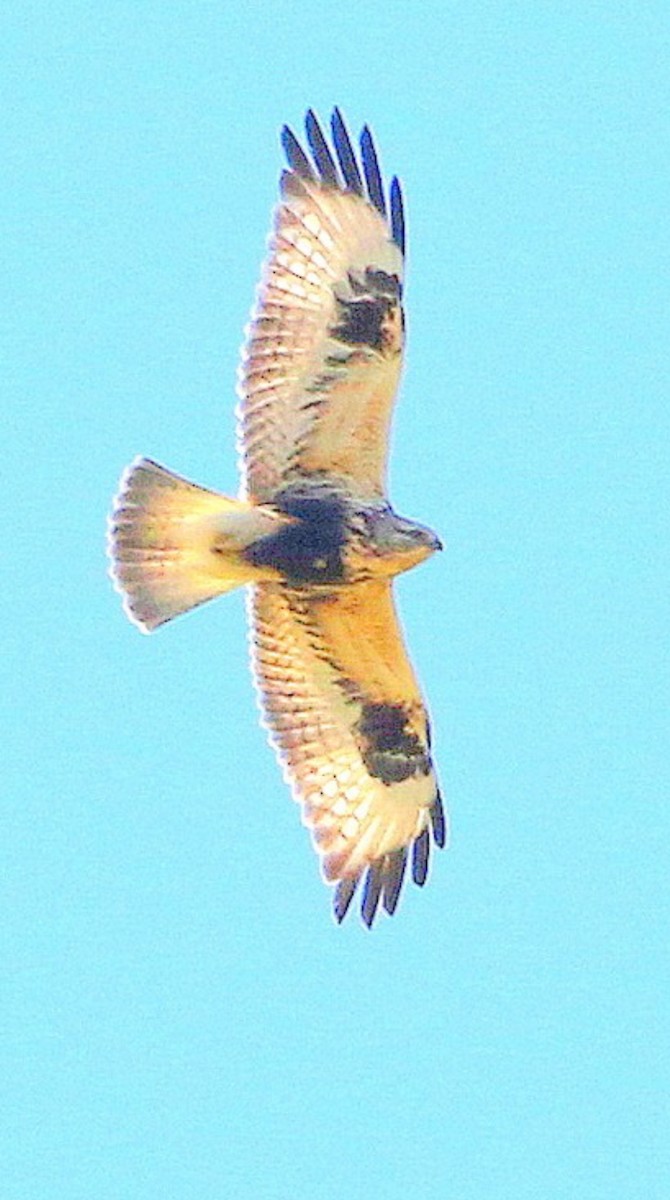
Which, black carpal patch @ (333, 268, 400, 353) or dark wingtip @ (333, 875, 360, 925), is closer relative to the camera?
black carpal patch @ (333, 268, 400, 353)

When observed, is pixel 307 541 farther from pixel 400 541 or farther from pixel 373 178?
pixel 373 178

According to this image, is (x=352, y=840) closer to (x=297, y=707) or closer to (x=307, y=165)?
(x=297, y=707)

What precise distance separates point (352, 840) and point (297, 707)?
0.55m

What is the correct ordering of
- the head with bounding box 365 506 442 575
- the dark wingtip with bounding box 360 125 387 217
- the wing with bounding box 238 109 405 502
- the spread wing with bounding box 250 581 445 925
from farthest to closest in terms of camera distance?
1. the spread wing with bounding box 250 581 445 925
2. the dark wingtip with bounding box 360 125 387 217
3. the wing with bounding box 238 109 405 502
4. the head with bounding box 365 506 442 575

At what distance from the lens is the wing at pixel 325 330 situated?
14805 mm

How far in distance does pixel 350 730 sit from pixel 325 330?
160cm

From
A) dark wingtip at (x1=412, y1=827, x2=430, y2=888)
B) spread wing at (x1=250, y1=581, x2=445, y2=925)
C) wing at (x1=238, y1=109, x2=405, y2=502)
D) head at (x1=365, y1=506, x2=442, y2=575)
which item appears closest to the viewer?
head at (x1=365, y1=506, x2=442, y2=575)

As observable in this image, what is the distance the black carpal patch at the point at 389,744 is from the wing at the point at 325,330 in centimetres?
100

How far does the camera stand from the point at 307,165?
14.9 metres

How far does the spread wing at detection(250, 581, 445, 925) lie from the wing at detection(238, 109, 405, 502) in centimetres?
52

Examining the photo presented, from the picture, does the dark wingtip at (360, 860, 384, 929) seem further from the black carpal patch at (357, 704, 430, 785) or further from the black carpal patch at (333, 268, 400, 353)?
the black carpal patch at (333, 268, 400, 353)

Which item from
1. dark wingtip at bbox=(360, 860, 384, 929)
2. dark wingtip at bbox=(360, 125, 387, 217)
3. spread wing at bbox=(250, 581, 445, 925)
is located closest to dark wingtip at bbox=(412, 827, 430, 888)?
spread wing at bbox=(250, 581, 445, 925)

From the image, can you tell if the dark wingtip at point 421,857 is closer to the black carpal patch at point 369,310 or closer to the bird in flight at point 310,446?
the bird in flight at point 310,446

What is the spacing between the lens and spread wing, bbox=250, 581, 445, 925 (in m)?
15.2
